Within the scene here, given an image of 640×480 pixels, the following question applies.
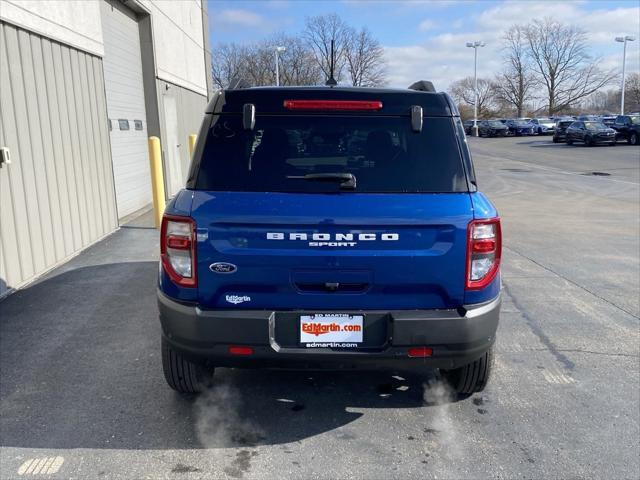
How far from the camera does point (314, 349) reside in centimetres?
304

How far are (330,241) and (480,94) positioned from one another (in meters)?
98.1

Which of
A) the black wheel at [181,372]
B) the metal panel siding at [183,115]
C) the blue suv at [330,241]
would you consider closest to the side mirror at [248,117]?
the blue suv at [330,241]

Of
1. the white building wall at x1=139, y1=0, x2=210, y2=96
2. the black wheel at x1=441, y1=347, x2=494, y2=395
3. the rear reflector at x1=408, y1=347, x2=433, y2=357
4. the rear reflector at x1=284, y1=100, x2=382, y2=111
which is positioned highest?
the white building wall at x1=139, y1=0, x2=210, y2=96

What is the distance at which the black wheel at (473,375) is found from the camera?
11.7ft

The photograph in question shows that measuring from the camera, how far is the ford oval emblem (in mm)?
2980

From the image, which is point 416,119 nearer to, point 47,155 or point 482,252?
point 482,252

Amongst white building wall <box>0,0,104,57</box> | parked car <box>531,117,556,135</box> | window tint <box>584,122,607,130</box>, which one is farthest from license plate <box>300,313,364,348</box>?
parked car <box>531,117,556,135</box>

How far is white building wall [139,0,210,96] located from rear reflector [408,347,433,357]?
35.7 feet

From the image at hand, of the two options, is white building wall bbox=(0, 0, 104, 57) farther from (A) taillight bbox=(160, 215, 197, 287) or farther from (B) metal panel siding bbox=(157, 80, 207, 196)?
(A) taillight bbox=(160, 215, 197, 287)

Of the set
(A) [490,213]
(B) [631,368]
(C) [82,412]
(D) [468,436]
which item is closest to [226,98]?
(A) [490,213]

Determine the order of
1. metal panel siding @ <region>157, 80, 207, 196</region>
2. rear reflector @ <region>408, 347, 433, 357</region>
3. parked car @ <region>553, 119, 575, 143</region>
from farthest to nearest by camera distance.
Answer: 1. parked car @ <region>553, 119, 575, 143</region>
2. metal panel siding @ <region>157, 80, 207, 196</region>
3. rear reflector @ <region>408, 347, 433, 357</region>

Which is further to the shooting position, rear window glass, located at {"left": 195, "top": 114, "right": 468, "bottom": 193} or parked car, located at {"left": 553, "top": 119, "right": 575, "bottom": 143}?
parked car, located at {"left": 553, "top": 119, "right": 575, "bottom": 143}

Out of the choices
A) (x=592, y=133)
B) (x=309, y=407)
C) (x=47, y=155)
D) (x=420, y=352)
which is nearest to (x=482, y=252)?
(x=420, y=352)

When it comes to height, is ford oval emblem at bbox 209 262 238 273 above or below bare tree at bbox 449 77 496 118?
below
